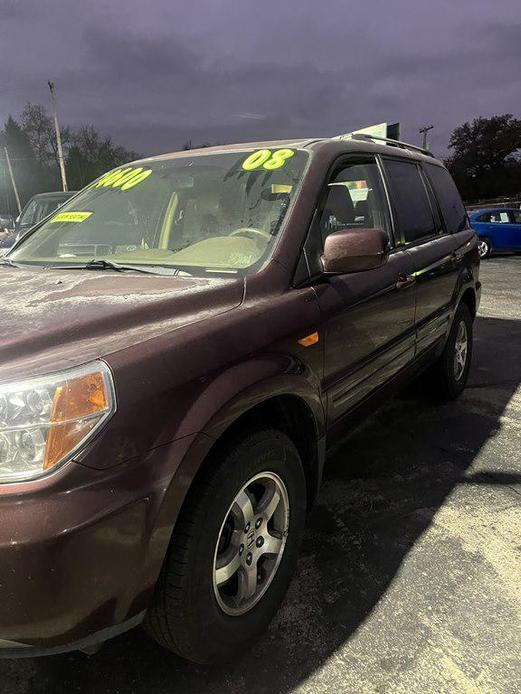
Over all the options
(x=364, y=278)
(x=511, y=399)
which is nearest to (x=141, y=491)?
(x=364, y=278)

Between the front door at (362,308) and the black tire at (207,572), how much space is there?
1.94ft

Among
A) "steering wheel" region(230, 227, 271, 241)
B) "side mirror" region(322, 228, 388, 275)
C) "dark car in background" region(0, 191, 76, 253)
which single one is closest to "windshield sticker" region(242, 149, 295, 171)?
"steering wheel" region(230, 227, 271, 241)

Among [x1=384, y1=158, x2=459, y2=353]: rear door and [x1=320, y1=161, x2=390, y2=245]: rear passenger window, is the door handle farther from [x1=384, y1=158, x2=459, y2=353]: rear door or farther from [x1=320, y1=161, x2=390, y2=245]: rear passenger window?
[x1=320, y1=161, x2=390, y2=245]: rear passenger window

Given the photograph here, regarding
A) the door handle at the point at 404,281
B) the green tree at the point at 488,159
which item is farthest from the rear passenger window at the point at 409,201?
the green tree at the point at 488,159

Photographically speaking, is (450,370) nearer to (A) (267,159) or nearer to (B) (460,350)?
(B) (460,350)

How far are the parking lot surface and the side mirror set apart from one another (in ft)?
4.38

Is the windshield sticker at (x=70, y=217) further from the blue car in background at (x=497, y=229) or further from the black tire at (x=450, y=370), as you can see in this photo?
the blue car in background at (x=497, y=229)

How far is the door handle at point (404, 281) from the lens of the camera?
121 inches

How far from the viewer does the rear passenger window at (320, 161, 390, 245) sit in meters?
2.63

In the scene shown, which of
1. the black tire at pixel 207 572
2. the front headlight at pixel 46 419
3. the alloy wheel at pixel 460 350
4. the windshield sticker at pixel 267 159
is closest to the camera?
the front headlight at pixel 46 419

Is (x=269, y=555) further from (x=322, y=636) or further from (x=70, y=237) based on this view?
(x=70, y=237)

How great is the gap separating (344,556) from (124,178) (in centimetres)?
235

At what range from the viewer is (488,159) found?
61375 mm

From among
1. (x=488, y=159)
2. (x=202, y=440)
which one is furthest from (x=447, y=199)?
(x=488, y=159)
